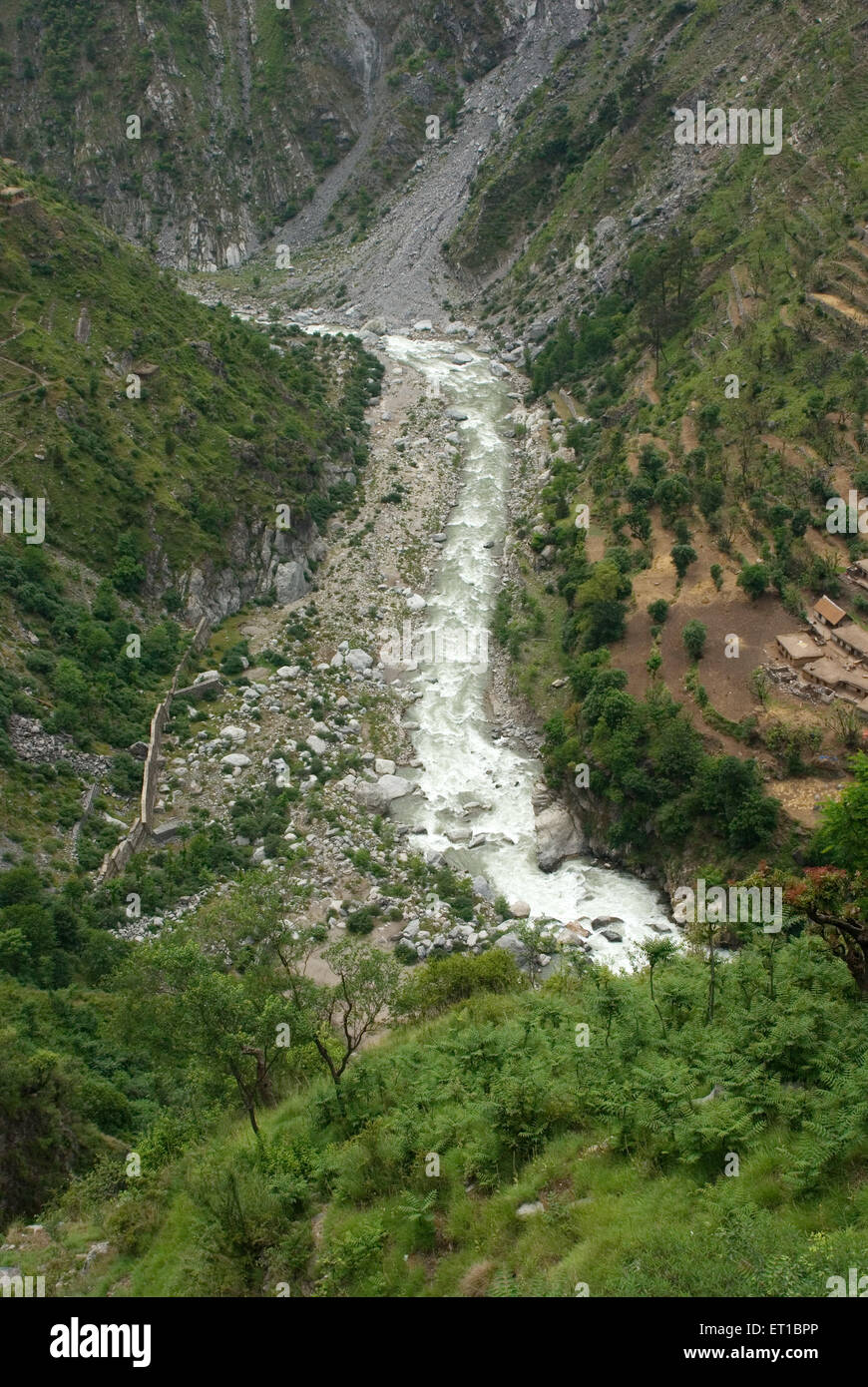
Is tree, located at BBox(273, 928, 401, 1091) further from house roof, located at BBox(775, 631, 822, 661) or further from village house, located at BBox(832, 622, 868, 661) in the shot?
village house, located at BBox(832, 622, 868, 661)

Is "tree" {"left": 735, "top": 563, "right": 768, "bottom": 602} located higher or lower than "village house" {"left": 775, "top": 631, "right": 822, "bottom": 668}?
higher

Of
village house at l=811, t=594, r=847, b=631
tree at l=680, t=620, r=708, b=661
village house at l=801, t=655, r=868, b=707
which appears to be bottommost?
village house at l=801, t=655, r=868, b=707

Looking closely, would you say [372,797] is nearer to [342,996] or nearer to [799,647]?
[799,647]

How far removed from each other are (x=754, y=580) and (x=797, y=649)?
4.62 meters

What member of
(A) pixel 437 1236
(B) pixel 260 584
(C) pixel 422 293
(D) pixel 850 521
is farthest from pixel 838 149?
(A) pixel 437 1236

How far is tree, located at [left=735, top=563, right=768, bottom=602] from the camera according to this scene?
1788 inches

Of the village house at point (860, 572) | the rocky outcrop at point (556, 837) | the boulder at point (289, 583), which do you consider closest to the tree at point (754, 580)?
the village house at point (860, 572)

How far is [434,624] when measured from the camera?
55688 mm

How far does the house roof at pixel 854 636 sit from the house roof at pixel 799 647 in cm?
109

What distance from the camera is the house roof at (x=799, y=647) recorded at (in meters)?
41.8

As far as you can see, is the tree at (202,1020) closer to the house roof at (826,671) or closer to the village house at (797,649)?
the house roof at (826,671)

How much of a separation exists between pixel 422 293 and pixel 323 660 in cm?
5519

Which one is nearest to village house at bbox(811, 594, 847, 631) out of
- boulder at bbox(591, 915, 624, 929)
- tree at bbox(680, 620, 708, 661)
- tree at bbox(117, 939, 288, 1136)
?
tree at bbox(680, 620, 708, 661)

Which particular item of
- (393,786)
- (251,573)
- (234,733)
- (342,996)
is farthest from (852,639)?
(251,573)
